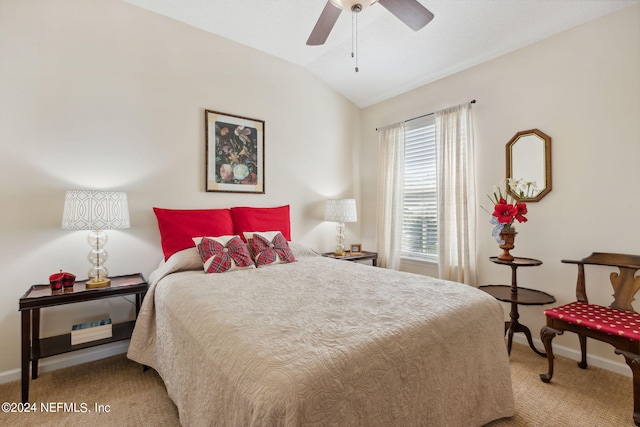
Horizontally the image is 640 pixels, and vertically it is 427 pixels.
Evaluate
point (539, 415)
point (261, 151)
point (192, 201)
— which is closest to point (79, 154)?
point (192, 201)

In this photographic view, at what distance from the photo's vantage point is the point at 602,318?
6.50ft

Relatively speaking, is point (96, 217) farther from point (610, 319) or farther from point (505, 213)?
point (610, 319)

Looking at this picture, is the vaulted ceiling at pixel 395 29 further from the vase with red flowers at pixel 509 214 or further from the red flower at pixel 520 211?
the red flower at pixel 520 211

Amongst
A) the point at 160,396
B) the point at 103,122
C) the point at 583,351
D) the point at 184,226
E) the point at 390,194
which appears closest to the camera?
the point at 160,396

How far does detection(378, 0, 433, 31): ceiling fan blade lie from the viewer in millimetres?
1831

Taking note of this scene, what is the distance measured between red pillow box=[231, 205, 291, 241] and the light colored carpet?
141 cm

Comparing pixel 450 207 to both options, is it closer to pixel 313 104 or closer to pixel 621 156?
pixel 621 156

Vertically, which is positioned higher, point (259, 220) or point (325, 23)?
point (325, 23)

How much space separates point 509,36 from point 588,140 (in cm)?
115

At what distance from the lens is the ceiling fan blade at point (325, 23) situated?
194 centimetres

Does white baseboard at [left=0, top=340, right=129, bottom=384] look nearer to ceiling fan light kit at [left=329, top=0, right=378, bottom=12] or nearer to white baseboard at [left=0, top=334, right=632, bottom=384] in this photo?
white baseboard at [left=0, top=334, right=632, bottom=384]

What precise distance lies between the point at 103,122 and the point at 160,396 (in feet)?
7.18

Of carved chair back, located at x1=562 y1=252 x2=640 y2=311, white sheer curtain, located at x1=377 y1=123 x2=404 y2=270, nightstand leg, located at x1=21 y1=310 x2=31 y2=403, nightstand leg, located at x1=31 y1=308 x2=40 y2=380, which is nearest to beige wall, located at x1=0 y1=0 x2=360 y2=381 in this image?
nightstand leg, located at x1=31 y1=308 x2=40 y2=380

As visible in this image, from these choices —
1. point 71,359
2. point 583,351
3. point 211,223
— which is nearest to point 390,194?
point 211,223
